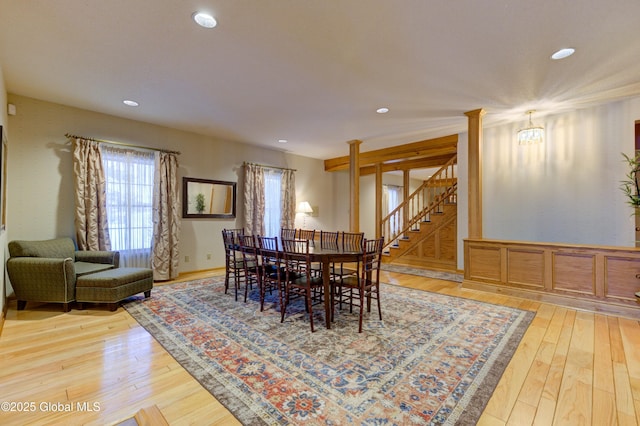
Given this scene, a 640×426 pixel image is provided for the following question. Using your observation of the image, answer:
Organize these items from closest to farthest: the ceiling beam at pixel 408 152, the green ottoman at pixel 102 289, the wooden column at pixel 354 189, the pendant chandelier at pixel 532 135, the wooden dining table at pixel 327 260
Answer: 1. the wooden dining table at pixel 327 260
2. the green ottoman at pixel 102 289
3. the pendant chandelier at pixel 532 135
4. the ceiling beam at pixel 408 152
5. the wooden column at pixel 354 189

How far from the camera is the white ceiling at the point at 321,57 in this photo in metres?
2.10

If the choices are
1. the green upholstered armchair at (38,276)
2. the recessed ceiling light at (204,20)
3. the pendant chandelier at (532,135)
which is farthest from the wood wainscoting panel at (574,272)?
the green upholstered armchair at (38,276)

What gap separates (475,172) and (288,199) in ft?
13.1

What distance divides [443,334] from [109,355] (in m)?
2.93

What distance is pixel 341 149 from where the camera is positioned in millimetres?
6676

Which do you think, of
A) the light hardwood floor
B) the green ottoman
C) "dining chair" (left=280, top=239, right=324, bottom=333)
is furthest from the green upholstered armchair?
"dining chair" (left=280, top=239, right=324, bottom=333)

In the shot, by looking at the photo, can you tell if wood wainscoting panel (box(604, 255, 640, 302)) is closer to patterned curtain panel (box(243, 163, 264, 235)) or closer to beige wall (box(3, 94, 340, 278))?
patterned curtain panel (box(243, 163, 264, 235))

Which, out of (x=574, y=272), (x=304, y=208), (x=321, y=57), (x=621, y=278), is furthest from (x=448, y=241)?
(x=321, y=57)

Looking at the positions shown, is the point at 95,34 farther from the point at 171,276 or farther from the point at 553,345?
the point at 553,345

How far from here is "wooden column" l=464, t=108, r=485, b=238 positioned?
4230mm

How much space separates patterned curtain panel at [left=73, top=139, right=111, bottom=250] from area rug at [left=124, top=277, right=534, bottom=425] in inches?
48.2

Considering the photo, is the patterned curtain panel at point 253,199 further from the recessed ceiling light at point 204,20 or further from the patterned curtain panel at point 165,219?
the recessed ceiling light at point 204,20

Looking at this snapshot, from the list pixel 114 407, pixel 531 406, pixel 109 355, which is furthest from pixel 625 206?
pixel 109 355

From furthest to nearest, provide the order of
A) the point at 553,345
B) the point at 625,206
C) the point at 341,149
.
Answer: the point at 341,149 < the point at 625,206 < the point at 553,345
